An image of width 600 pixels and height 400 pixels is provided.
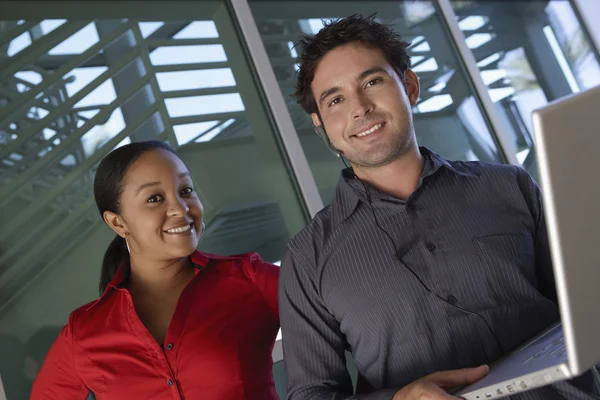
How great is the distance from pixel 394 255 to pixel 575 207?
66cm

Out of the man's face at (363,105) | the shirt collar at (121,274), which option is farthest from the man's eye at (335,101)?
the shirt collar at (121,274)

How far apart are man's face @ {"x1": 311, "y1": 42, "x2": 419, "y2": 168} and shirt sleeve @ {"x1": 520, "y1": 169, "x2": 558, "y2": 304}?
32 cm

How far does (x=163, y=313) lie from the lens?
197cm

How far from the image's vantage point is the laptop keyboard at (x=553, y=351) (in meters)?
1.02

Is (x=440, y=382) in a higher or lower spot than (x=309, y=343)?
lower

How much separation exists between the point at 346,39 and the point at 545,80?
264 centimetres

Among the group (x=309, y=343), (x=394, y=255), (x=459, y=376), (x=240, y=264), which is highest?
(x=240, y=264)

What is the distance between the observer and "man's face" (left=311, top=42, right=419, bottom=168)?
1642 mm

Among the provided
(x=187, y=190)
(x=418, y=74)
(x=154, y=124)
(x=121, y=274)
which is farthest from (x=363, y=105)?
(x=418, y=74)

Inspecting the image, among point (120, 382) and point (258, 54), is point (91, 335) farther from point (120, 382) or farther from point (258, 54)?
point (258, 54)

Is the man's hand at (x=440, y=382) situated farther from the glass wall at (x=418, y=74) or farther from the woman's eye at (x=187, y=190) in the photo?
the glass wall at (x=418, y=74)

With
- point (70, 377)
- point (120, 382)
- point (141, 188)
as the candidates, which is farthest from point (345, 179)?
point (70, 377)

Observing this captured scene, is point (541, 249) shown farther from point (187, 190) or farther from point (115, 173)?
point (115, 173)

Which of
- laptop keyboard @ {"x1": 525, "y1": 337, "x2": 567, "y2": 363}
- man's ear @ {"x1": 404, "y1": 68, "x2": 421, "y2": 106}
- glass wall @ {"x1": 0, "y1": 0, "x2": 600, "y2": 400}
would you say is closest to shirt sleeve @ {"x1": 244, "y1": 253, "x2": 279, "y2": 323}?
man's ear @ {"x1": 404, "y1": 68, "x2": 421, "y2": 106}
